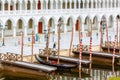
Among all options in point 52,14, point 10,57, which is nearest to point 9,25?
point 52,14

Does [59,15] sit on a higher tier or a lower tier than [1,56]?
higher

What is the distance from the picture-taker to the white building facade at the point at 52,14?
242 feet

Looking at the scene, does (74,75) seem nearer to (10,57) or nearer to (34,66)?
(34,66)

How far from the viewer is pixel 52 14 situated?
7969 centimetres

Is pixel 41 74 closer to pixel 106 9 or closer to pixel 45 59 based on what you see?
pixel 45 59

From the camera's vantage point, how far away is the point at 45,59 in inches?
2206

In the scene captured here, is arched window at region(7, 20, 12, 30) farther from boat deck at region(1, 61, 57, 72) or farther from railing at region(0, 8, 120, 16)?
boat deck at region(1, 61, 57, 72)

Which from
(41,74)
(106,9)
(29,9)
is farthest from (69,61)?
(106,9)

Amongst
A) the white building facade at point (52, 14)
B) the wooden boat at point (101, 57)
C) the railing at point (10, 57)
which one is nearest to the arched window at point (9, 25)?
the white building facade at point (52, 14)

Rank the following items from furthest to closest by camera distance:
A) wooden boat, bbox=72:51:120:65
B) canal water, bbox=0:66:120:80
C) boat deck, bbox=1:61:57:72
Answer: wooden boat, bbox=72:51:120:65, canal water, bbox=0:66:120:80, boat deck, bbox=1:61:57:72

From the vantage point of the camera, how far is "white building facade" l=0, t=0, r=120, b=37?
7388 cm

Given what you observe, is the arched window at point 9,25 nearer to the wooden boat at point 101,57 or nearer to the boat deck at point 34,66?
the wooden boat at point 101,57

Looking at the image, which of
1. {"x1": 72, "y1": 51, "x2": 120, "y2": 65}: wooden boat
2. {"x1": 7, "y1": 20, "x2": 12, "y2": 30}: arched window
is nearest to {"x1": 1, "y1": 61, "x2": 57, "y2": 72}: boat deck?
{"x1": 72, "y1": 51, "x2": 120, "y2": 65}: wooden boat

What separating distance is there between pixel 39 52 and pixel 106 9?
37226 millimetres
